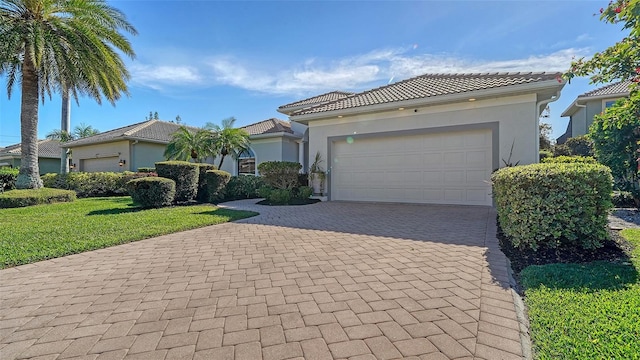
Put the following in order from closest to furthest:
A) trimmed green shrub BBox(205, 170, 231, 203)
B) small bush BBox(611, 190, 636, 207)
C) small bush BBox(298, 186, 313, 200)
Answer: small bush BBox(611, 190, 636, 207), trimmed green shrub BBox(205, 170, 231, 203), small bush BBox(298, 186, 313, 200)

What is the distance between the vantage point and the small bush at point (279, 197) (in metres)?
Result: 11.5

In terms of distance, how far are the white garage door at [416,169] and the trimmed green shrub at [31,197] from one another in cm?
1119

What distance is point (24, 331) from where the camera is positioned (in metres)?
2.47

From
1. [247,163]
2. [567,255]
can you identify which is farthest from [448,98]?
[247,163]

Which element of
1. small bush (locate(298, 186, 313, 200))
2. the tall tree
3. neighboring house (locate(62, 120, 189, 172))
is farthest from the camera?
neighboring house (locate(62, 120, 189, 172))

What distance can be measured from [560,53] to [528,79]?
95.3 inches

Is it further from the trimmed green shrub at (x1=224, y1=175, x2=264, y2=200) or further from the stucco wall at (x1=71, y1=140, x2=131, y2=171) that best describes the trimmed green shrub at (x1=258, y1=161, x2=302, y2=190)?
the stucco wall at (x1=71, y1=140, x2=131, y2=171)

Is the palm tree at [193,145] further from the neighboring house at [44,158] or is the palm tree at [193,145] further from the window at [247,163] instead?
the neighboring house at [44,158]

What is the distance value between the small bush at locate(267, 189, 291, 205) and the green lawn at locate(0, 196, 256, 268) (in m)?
2.88

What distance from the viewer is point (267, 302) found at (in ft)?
9.59

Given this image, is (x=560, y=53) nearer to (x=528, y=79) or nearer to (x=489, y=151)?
(x=528, y=79)

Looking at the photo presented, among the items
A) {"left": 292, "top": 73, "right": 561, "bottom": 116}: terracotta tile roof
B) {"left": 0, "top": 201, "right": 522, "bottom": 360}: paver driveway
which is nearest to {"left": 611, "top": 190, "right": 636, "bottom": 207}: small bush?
{"left": 292, "top": 73, "right": 561, "bottom": 116}: terracotta tile roof

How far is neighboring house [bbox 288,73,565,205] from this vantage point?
8961 mm

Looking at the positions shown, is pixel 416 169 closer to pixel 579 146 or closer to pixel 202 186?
pixel 202 186
